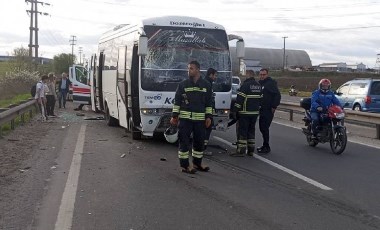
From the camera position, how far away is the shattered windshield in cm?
1213

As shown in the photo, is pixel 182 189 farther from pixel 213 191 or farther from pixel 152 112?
pixel 152 112

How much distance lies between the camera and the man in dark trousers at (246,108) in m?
11.0

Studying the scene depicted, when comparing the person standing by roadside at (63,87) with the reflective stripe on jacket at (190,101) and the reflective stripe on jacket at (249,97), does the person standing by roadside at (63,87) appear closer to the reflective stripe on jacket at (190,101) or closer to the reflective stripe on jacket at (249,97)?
Result: the reflective stripe on jacket at (249,97)

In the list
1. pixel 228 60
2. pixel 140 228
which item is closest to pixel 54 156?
pixel 228 60

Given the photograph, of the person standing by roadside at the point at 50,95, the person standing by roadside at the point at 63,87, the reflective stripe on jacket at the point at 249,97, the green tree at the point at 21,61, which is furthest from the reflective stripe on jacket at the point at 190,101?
the green tree at the point at 21,61

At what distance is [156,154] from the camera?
11.3m

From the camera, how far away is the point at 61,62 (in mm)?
82625

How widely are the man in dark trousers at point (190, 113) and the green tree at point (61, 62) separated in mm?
72657

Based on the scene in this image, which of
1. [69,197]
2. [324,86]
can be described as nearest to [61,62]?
[324,86]

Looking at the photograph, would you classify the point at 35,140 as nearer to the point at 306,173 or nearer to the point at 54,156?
the point at 54,156

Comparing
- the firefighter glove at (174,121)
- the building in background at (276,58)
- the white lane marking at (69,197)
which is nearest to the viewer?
the white lane marking at (69,197)

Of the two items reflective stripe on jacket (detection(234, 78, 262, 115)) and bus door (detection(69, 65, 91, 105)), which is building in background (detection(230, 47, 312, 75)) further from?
reflective stripe on jacket (detection(234, 78, 262, 115))

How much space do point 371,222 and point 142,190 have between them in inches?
126

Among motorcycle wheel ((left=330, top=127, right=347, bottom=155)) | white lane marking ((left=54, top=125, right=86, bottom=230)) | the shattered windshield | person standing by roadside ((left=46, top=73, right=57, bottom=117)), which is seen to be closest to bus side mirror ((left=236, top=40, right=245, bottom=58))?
the shattered windshield
